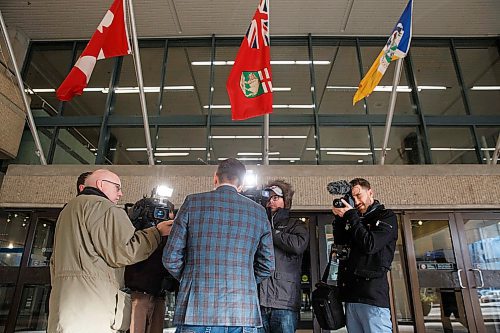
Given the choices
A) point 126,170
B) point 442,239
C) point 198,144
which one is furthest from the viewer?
point 198,144

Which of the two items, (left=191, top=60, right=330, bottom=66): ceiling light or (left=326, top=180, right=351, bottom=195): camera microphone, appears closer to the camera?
(left=326, top=180, right=351, bottom=195): camera microphone

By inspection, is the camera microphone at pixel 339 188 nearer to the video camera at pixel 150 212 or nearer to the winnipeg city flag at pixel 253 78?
the video camera at pixel 150 212

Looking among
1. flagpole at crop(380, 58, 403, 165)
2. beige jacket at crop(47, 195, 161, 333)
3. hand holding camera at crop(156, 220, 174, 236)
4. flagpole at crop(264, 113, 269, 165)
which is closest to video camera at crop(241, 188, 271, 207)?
hand holding camera at crop(156, 220, 174, 236)

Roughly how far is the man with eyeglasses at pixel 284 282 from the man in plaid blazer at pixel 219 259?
1.34ft

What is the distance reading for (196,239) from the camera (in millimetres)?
1675

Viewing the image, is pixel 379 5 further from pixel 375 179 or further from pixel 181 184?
pixel 181 184

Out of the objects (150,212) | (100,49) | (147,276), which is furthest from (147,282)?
(100,49)

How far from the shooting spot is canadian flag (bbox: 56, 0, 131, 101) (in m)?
3.56

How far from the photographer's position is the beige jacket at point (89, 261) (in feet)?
5.36

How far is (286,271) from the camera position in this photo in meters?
2.28

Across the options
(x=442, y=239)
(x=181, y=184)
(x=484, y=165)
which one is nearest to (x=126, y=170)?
(x=181, y=184)

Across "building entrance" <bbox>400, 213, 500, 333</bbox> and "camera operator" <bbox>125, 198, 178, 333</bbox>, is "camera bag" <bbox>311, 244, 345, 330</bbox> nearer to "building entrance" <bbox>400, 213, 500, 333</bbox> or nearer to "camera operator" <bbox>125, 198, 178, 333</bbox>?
"camera operator" <bbox>125, 198, 178, 333</bbox>

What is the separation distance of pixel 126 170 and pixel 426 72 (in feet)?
16.5


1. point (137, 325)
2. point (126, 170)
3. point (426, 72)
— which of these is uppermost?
point (426, 72)
